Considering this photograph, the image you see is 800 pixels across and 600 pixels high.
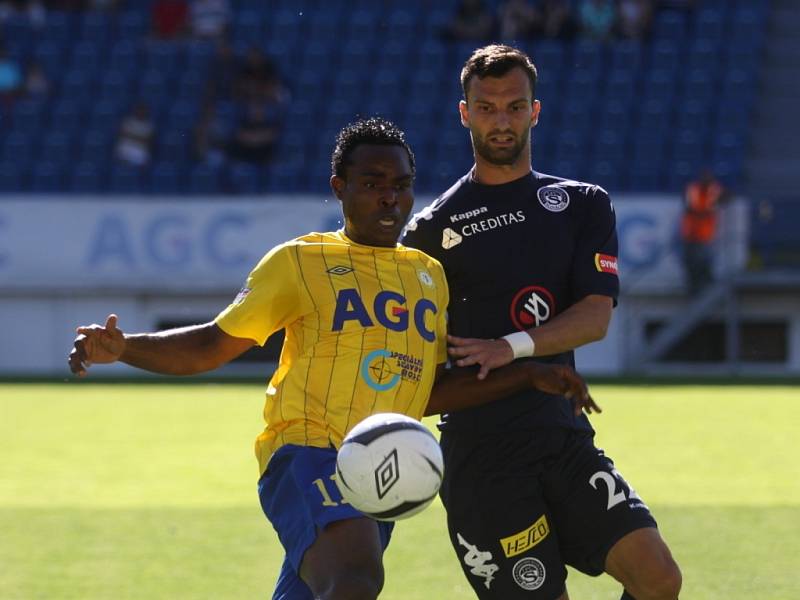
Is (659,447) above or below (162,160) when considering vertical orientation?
below

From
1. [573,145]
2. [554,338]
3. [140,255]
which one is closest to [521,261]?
[554,338]

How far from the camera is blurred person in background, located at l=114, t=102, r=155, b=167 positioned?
2306 cm

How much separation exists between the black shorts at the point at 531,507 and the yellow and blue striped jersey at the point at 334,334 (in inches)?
16.6

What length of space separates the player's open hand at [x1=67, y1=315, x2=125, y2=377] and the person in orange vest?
1638 centimetres

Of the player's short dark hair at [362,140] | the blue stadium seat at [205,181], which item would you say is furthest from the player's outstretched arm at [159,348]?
the blue stadium seat at [205,181]

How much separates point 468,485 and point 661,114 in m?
18.5

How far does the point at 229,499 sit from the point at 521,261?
16.8 feet

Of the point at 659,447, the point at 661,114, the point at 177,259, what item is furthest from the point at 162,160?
the point at 659,447

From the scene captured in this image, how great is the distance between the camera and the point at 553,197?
5.60m

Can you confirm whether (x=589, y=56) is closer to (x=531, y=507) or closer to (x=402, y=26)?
(x=402, y=26)

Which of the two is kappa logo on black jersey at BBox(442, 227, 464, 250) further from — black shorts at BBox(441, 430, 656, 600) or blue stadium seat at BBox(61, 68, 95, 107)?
blue stadium seat at BBox(61, 68, 95, 107)

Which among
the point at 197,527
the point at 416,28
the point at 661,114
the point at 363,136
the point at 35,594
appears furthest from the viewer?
the point at 416,28

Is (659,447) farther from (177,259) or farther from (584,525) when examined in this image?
(177,259)

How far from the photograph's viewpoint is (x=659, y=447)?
496 inches
